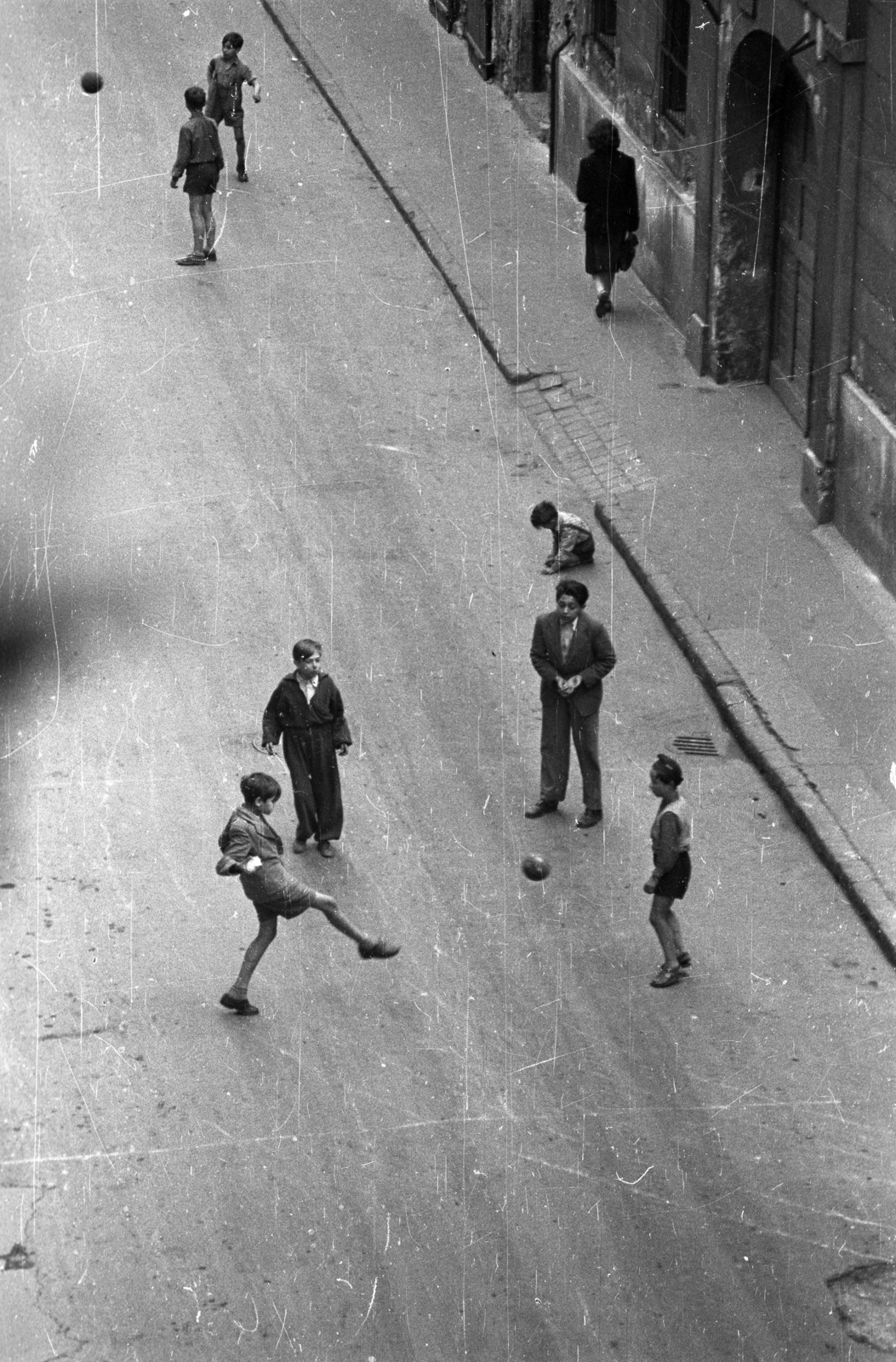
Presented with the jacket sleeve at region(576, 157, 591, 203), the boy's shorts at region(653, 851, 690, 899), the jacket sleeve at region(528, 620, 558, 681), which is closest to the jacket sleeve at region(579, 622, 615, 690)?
the jacket sleeve at region(528, 620, 558, 681)

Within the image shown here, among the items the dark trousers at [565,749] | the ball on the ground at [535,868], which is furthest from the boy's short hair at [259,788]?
the dark trousers at [565,749]

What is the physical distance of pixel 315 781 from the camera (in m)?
13.7

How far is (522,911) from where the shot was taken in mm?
13461

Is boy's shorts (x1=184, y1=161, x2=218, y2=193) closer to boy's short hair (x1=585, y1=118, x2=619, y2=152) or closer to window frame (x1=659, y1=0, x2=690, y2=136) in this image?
boy's short hair (x1=585, y1=118, x2=619, y2=152)

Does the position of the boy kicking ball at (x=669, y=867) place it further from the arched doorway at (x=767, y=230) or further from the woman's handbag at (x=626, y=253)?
the woman's handbag at (x=626, y=253)

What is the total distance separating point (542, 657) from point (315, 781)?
1549 millimetres

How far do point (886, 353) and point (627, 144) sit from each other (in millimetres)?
6282

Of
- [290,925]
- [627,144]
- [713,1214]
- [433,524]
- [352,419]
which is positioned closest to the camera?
[713,1214]

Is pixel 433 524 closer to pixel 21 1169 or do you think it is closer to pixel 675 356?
pixel 675 356

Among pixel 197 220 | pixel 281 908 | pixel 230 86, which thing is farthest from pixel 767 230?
pixel 281 908

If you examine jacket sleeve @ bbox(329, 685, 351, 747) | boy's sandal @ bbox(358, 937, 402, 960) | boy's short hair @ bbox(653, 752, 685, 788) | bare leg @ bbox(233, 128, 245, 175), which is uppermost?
boy's short hair @ bbox(653, 752, 685, 788)

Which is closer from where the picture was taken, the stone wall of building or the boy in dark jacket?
the boy in dark jacket

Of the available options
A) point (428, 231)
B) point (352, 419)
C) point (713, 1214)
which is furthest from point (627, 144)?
point (713, 1214)

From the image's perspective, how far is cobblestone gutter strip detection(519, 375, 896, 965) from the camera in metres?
13.6
